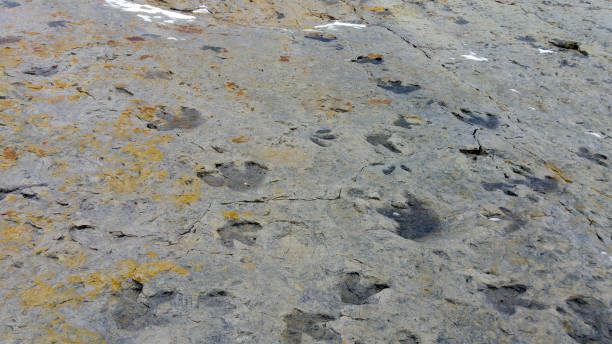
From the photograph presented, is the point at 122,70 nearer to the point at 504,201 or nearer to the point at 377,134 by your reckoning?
the point at 377,134

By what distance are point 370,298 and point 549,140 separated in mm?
1622

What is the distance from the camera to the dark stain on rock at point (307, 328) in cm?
148

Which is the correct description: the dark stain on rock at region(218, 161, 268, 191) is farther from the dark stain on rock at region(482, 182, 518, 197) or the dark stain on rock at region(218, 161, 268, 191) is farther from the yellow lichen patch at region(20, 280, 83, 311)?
the dark stain on rock at region(482, 182, 518, 197)

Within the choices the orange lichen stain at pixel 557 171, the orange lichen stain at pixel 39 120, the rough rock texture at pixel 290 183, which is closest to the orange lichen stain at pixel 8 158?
the rough rock texture at pixel 290 183

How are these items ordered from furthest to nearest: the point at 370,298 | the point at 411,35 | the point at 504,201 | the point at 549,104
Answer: the point at 411,35 < the point at 549,104 < the point at 504,201 < the point at 370,298

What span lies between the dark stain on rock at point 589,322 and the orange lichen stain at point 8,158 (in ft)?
6.95

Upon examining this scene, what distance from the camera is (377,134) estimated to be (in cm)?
255

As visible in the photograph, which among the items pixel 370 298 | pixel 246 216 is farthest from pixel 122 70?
pixel 370 298

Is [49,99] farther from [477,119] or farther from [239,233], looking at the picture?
[477,119]

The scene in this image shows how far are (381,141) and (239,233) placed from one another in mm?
969

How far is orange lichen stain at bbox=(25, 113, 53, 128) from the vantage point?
7.37 ft

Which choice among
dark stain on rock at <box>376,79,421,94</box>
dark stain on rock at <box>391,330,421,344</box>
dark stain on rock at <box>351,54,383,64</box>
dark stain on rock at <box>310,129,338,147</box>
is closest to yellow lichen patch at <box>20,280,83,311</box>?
dark stain on rock at <box>391,330,421,344</box>

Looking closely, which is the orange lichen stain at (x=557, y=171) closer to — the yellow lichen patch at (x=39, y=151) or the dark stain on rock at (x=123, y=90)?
the dark stain on rock at (x=123, y=90)

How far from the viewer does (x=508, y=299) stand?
1698mm
